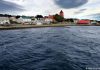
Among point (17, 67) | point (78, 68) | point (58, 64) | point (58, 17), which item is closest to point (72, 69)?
point (78, 68)

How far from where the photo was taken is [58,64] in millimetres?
15180

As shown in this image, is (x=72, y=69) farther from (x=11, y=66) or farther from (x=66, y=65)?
(x=11, y=66)

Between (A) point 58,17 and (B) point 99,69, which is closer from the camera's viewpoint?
(B) point 99,69

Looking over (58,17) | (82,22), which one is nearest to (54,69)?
(58,17)

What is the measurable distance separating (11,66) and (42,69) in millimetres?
3552

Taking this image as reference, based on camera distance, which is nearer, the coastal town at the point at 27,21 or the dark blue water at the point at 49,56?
the dark blue water at the point at 49,56

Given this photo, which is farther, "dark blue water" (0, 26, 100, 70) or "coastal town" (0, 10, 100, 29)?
"coastal town" (0, 10, 100, 29)

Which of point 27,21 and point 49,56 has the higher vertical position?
point 27,21

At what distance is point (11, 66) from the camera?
1458 centimetres

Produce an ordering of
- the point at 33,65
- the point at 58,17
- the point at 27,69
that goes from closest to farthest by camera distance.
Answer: the point at 27,69 < the point at 33,65 < the point at 58,17

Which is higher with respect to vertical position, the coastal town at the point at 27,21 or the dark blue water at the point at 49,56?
the coastal town at the point at 27,21

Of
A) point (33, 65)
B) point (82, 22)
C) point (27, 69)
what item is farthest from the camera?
point (82, 22)

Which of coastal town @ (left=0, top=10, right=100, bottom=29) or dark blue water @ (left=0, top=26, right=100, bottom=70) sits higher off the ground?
coastal town @ (left=0, top=10, right=100, bottom=29)

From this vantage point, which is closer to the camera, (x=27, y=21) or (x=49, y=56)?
(x=49, y=56)
